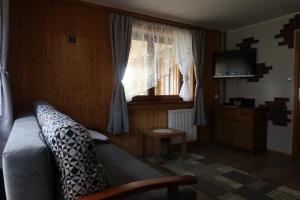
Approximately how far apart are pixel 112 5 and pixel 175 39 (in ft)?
4.01

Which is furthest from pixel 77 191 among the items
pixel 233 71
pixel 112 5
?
pixel 233 71

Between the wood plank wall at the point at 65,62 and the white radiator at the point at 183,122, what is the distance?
1.96 ft

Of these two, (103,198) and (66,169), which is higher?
(66,169)

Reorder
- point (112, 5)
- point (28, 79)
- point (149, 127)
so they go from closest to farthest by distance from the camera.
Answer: point (28, 79), point (112, 5), point (149, 127)

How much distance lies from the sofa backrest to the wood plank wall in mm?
1911

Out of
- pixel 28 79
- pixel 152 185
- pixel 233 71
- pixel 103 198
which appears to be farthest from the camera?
pixel 233 71

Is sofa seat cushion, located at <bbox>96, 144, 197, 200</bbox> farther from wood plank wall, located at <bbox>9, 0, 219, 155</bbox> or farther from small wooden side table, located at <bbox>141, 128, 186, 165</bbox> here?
wood plank wall, located at <bbox>9, 0, 219, 155</bbox>

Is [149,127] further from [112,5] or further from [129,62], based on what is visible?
[112,5]

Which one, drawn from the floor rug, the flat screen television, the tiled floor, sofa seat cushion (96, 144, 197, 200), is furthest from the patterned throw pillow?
the flat screen television

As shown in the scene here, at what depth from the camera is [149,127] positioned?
3645 millimetres

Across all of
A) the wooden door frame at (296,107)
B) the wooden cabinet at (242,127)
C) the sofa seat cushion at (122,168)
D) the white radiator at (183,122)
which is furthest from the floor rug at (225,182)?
the wooden door frame at (296,107)

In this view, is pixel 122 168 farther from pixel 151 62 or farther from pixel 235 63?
pixel 235 63

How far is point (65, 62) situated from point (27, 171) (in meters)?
2.17

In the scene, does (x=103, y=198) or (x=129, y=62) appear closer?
(x=103, y=198)
